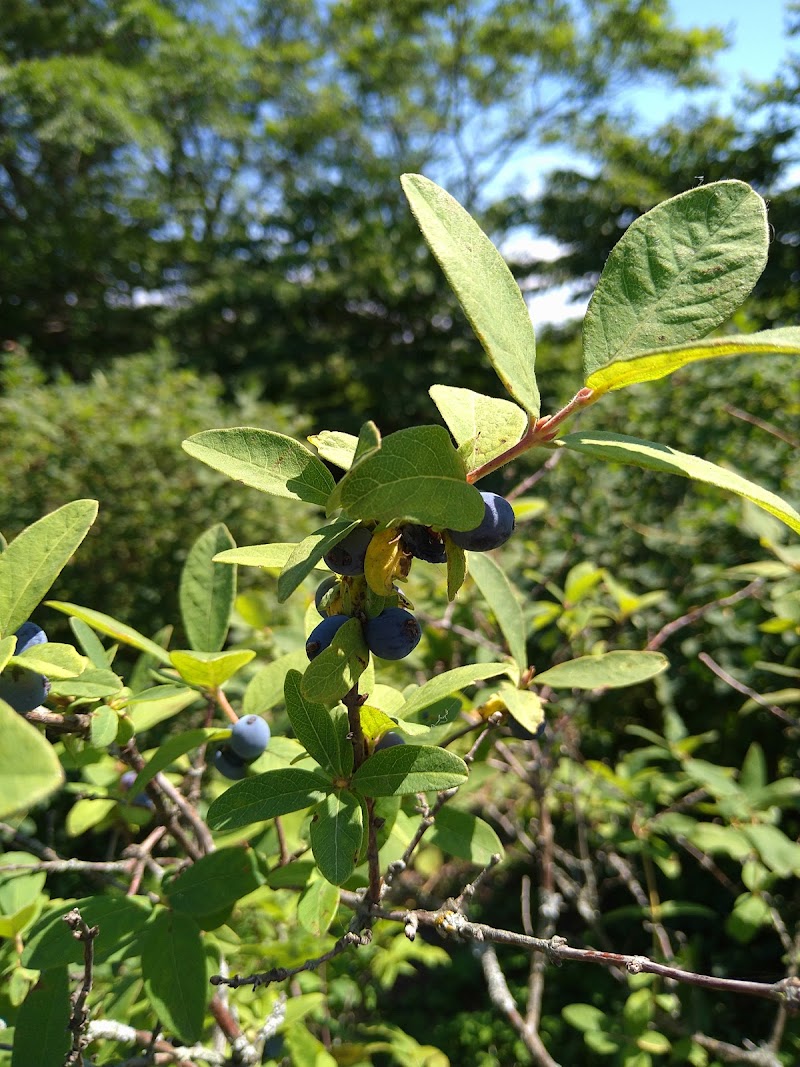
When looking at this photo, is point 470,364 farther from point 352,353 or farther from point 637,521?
point 637,521

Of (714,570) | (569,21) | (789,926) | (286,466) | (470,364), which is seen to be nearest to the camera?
(286,466)

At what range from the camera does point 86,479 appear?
3.58 m

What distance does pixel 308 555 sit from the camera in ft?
1.37

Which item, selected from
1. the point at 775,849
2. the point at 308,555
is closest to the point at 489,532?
the point at 308,555

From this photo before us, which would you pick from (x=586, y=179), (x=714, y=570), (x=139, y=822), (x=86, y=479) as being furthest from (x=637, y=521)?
(x=586, y=179)

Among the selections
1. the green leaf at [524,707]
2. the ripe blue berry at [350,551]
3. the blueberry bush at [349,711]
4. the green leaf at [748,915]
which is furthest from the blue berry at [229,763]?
the green leaf at [748,915]

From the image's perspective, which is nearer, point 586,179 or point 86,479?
point 86,479

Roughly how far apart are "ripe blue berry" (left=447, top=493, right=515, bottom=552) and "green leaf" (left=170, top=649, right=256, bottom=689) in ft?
1.04

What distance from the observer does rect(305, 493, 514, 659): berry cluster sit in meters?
0.48

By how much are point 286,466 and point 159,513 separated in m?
3.25

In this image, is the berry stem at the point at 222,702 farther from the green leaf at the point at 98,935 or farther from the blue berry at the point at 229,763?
the green leaf at the point at 98,935

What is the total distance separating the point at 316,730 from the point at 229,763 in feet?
0.98

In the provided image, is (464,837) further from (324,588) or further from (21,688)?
(21,688)

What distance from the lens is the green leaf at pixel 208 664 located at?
71cm
